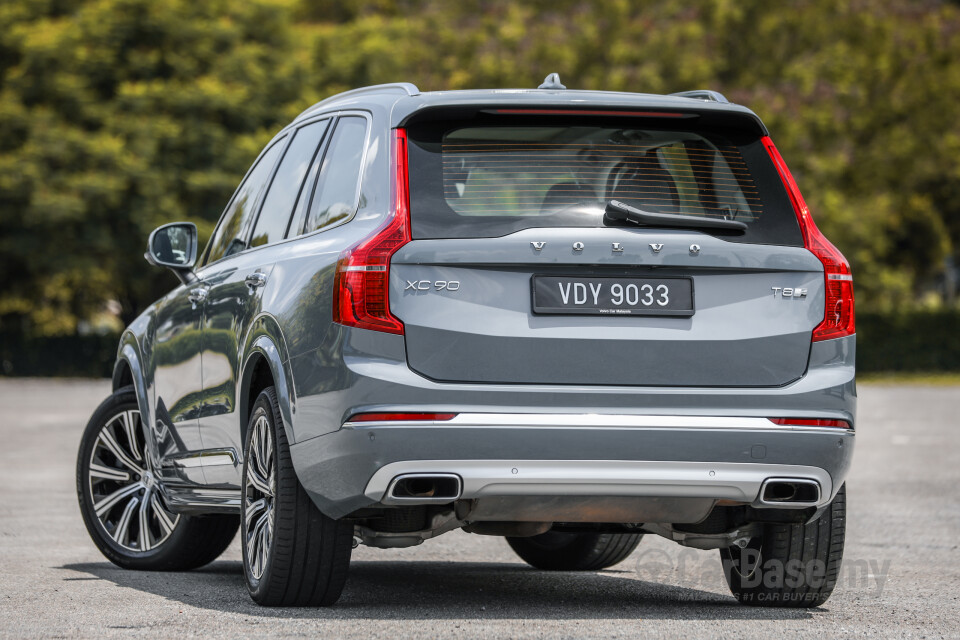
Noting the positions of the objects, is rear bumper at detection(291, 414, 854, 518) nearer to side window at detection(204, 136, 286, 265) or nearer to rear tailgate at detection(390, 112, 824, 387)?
rear tailgate at detection(390, 112, 824, 387)

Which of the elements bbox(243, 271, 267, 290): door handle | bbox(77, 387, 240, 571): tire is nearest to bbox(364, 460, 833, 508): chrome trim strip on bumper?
bbox(243, 271, 267, 290): door handle

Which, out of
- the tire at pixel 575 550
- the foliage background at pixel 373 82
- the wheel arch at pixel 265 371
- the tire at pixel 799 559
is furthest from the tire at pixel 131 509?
the foliage background at pixel 373 82

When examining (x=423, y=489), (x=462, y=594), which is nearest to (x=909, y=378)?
(x=462, y=594)

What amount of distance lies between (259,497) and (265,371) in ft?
1.60

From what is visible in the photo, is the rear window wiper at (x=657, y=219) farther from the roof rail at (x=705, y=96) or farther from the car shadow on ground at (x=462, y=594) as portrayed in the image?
the car shadow on ground at (x=462, y=594)

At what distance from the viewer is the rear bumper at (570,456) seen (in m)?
5.39

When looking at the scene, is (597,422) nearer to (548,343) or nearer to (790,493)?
(548,343)

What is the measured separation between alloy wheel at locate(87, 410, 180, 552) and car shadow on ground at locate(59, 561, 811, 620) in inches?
7.6

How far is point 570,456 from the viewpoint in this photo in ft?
17.8

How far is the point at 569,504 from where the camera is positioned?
5660 mm

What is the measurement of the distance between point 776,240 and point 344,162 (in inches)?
64.3

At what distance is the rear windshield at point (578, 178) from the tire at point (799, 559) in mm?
1114

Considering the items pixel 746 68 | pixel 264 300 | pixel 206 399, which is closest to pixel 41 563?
pixel 206 399

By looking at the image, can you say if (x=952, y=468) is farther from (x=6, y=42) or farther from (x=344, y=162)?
(x=6, y=42)
